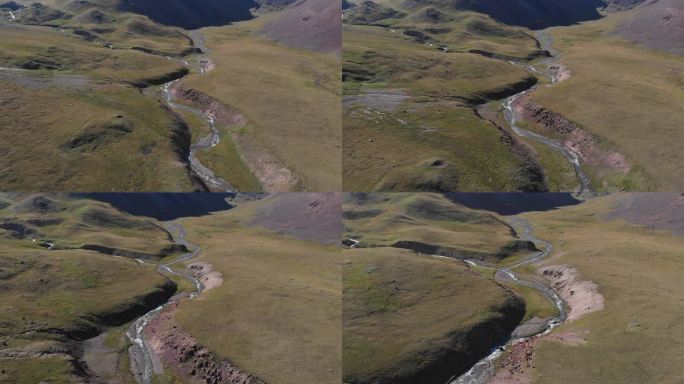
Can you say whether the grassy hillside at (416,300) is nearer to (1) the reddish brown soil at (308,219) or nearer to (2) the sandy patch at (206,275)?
(1) the reddish brown soil at (308,219)

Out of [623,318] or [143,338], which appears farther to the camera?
[143,338]

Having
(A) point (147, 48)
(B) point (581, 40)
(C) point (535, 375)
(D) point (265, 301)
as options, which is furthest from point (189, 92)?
(B) point (581, 40)

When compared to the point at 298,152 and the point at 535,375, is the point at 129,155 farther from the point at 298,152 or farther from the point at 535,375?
the point at 535,375

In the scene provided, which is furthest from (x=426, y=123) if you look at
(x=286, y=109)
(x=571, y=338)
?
(x=571, y=338)

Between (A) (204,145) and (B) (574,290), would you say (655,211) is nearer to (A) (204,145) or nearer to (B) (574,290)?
(B) (574,290)

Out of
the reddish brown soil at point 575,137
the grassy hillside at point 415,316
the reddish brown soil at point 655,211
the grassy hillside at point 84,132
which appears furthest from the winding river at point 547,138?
the grassy hillside at point 84,132
